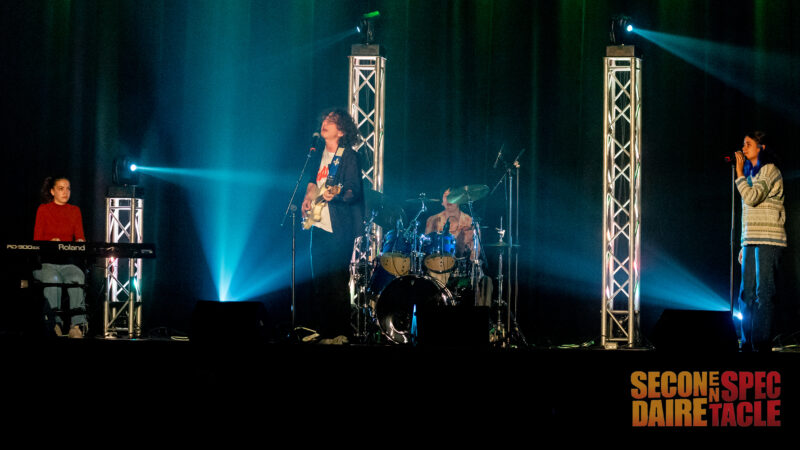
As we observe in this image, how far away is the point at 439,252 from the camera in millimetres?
8070

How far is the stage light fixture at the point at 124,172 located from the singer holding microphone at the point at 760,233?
6035 millimetres

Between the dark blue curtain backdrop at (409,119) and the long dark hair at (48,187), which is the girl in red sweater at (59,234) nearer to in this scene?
the long dark hair at (48,187)

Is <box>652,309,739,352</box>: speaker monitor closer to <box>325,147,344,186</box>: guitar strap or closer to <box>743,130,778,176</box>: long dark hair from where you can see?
<box>743,130,778,176</box>: long dark hair

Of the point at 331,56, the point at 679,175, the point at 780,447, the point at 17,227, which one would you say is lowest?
the point at 780,447

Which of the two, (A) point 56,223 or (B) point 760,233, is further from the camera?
(A) point 56,223

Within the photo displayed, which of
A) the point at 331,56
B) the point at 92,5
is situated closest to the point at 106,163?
the point at 92,5

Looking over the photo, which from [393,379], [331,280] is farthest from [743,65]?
[393,379]

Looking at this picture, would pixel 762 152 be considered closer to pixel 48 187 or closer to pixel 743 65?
pixel 743 65

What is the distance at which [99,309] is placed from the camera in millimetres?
9656

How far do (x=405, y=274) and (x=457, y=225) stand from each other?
1.44 metres

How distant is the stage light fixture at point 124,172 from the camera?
9070 millimetres

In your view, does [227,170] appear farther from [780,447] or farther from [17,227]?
[780,447]

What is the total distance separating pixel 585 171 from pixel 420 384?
5.40 m

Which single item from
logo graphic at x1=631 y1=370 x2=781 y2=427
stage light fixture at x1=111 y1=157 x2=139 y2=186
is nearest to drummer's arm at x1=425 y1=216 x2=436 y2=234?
stage light fixture at x1=111 y1=157 x2=139 y2=186
